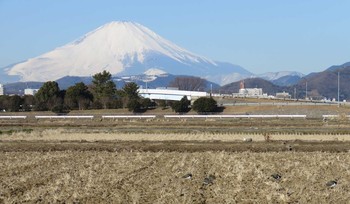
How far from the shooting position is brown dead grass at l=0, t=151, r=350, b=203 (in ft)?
39.7

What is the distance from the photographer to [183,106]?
6719 cm

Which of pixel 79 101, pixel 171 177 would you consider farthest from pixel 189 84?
pixel 171 177

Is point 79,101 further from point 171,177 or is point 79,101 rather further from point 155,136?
point 171,177

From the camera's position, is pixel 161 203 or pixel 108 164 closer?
pixel 161 203

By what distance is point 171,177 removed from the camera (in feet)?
49.4

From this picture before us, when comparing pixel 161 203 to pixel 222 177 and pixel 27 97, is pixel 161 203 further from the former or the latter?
pixel 27 97

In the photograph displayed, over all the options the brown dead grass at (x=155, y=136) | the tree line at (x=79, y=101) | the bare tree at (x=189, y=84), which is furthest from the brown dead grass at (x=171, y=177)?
the bare tree at (x=189, y=84)

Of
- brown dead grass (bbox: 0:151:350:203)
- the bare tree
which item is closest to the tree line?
brown dead grass (bbox: 0:151:350:203)

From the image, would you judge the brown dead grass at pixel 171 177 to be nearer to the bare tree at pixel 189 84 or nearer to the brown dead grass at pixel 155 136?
the brown dead grass at pixel 155 136

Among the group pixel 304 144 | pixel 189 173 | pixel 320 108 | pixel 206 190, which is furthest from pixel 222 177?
pixel 320 108

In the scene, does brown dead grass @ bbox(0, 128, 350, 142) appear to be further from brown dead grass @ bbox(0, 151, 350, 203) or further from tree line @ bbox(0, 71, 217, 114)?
tree line @ bbox(0, 71, 217, 114)

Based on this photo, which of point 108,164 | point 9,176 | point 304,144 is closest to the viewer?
point 9,176

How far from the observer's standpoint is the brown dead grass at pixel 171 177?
12.1 m

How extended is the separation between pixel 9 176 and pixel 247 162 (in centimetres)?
705
